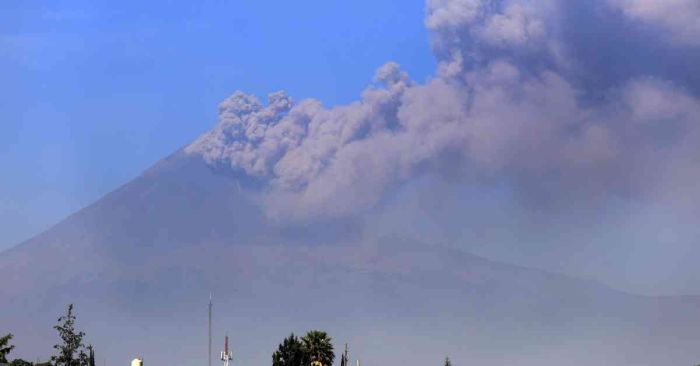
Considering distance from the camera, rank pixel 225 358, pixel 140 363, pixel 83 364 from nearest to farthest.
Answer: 1. pixel 140 363
2. pixel 225 358
3. pixel 83 364

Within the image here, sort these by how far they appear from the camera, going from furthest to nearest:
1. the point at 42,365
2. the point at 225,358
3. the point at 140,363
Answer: the point at 225,358 → the point at 42,365 → the point at 140,363

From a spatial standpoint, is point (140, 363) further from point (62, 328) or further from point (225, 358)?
point (62, 328)

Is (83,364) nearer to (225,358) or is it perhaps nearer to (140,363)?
(225,358)

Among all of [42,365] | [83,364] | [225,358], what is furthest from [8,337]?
[83,364]

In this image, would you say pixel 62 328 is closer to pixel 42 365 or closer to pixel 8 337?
pixel 42 365

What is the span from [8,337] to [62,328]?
48886 millimetres

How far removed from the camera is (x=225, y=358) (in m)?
165

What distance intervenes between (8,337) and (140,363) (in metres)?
13.7

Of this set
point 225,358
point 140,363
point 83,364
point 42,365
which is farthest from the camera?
point 83,364

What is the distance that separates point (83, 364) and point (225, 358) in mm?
23248

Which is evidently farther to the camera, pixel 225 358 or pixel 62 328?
pixel 62 328

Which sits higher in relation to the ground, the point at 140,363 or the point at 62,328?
the point at 62,328

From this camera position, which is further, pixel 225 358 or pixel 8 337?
pixel 225 358

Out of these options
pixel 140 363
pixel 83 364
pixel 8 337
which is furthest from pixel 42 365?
pixel 83 364
